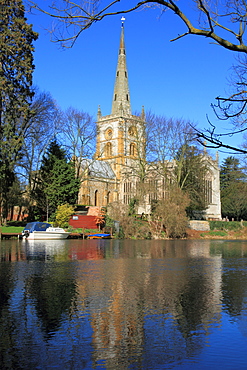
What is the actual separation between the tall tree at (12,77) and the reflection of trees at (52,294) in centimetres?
2297

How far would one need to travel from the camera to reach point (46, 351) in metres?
5.94

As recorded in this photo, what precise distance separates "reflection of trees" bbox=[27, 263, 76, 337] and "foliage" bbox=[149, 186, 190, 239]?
30486 millimetres

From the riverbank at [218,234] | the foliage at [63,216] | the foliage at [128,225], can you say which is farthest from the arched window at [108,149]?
the foliage at [128,225]

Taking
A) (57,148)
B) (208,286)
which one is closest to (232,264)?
Result: (208,286)

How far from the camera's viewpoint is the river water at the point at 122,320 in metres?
5.71

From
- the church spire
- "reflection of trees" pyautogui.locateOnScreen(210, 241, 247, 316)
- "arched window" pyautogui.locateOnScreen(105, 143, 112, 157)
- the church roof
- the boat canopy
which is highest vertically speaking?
the church spire

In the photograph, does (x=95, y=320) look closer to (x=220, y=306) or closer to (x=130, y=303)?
(x=130, y=303)

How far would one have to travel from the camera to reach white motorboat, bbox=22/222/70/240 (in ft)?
119

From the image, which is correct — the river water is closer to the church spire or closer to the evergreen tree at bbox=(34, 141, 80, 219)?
the evergreen tree at bbox=(34, 141, 80, 219)

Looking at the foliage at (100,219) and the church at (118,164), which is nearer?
the foliage at (100,219)

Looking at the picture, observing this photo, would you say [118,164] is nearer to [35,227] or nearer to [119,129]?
[119,129]

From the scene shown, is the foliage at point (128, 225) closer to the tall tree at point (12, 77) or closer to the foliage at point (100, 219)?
the foliage at point (100, 219)

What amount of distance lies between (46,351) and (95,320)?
192 cm

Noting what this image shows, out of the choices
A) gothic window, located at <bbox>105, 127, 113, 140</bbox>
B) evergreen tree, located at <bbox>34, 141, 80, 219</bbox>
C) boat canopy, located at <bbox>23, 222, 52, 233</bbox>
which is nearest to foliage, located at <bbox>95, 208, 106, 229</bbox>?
evergreen tree, located at <bbox>34, 141, 80, 219</bbox>
